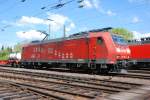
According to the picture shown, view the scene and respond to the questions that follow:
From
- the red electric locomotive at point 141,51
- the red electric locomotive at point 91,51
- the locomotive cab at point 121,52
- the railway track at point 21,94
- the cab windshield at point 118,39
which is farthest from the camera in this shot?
the red electric locomotive at point 141,51

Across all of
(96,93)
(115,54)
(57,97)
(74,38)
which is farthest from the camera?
(74,38)

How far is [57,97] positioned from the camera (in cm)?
1256

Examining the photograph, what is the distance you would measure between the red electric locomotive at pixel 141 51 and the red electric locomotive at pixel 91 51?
279 inches

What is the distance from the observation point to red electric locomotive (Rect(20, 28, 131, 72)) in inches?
915

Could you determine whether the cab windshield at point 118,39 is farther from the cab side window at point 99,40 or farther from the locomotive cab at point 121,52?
the cab side window at point 99,40

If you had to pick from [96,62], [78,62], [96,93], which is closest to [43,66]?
[78,62]

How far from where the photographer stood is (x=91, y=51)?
2436 centimetres

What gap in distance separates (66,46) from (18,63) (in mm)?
14356

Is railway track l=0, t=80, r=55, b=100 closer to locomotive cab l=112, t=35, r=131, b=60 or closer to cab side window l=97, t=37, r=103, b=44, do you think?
cab side window l=97, t=37, r=103, b=44

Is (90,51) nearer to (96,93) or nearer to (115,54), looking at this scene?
(115,54)

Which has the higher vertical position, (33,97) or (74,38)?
(74,38)

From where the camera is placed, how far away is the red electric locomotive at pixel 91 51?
76.2 ft

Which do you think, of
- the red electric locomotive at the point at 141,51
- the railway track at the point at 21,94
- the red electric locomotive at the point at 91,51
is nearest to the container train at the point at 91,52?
the red electric locomotive at the point at 91,51

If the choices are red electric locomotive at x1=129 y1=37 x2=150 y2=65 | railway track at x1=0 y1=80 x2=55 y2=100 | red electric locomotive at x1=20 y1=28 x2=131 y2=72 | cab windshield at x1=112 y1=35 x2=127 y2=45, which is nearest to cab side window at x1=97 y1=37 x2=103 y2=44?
red electric locomotive at x1=20 y1=28 x2=131 y2=72
